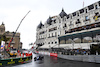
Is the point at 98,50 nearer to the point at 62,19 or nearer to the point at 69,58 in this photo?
the point at 69,58

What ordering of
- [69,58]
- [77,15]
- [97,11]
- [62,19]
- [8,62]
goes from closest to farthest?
[8,62], [69,58], [97,11], [77,15], [62,19]

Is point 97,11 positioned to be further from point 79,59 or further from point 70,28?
point 79,59

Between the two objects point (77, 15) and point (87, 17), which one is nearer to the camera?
point (87, 17)

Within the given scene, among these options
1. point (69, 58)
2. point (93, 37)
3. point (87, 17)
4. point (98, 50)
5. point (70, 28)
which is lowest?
point (69, 58)

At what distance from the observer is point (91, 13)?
3516cm

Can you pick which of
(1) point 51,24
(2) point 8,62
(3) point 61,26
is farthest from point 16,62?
(1) point 51,24

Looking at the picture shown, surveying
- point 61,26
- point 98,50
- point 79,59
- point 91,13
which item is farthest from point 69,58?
point 61,26

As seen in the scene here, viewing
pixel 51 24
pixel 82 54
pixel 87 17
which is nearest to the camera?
pixel 82 54

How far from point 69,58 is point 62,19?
78.9 ft

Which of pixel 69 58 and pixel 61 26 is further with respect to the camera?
pixel 61 26

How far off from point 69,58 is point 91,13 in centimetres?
1829

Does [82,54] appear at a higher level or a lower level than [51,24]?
lower

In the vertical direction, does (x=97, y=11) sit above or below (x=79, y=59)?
above

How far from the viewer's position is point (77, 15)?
40219mm
